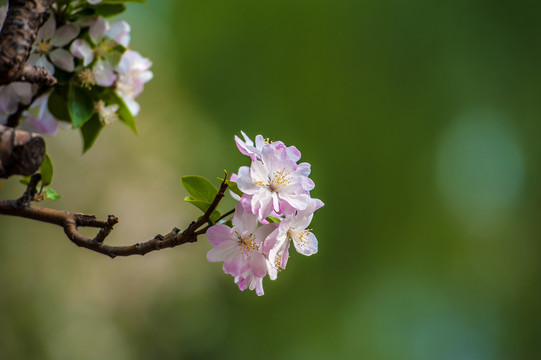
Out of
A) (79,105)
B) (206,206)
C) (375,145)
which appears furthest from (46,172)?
(375,145)

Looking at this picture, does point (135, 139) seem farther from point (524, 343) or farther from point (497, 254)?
point (524, 343)

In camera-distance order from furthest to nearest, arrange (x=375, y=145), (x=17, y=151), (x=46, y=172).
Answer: (x=375, y=145) → (x=46, y=172) → (x=17, y=151)

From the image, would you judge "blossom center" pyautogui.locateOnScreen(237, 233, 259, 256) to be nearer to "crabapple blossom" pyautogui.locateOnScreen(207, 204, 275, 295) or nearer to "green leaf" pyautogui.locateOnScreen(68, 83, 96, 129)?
"crabapple blossom" pyautogui.locateOnScreen(207, 204, 275, 295)

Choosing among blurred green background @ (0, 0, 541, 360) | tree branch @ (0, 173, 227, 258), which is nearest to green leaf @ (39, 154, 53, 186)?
tree branch @ (0, 173, 227, 258)

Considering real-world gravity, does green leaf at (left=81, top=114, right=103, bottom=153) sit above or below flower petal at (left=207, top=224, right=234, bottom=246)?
below

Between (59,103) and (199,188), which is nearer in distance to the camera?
(199,188)

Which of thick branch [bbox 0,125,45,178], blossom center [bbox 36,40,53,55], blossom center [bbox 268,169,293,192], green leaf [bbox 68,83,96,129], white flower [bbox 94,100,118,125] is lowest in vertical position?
white flower [bbox 94,100,118,125]

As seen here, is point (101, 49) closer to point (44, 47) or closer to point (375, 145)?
point (44, 47)
